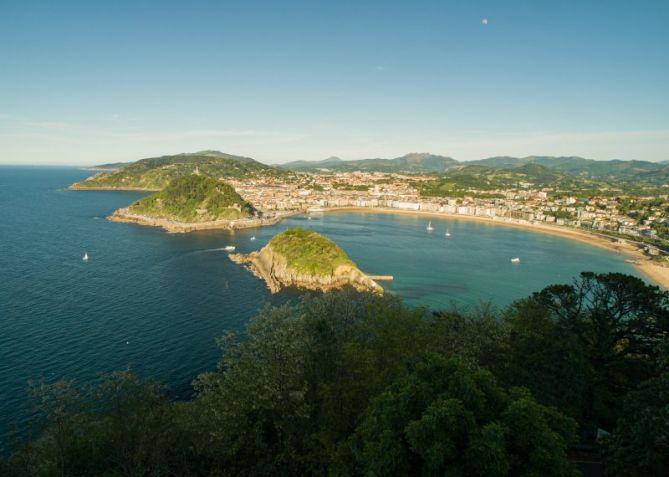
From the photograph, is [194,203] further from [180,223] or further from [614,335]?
[614,335]

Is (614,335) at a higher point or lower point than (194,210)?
higher

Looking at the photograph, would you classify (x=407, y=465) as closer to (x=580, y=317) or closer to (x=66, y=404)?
(x=66, y=404)

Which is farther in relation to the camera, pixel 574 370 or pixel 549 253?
pixel 549 253

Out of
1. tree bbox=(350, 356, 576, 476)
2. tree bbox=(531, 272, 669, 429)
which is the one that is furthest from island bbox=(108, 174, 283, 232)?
tree bbox=(350, 356, 576, 476)

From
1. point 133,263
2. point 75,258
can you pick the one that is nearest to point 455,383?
point 133,263

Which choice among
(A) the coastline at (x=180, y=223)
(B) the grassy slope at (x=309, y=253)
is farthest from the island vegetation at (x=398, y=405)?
(A) the coastline at (x=180, y=223)

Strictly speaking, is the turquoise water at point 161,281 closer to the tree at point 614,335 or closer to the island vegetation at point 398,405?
the island vegetation at point 398,405

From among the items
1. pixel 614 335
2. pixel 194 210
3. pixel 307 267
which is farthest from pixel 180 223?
pixel 614 335
